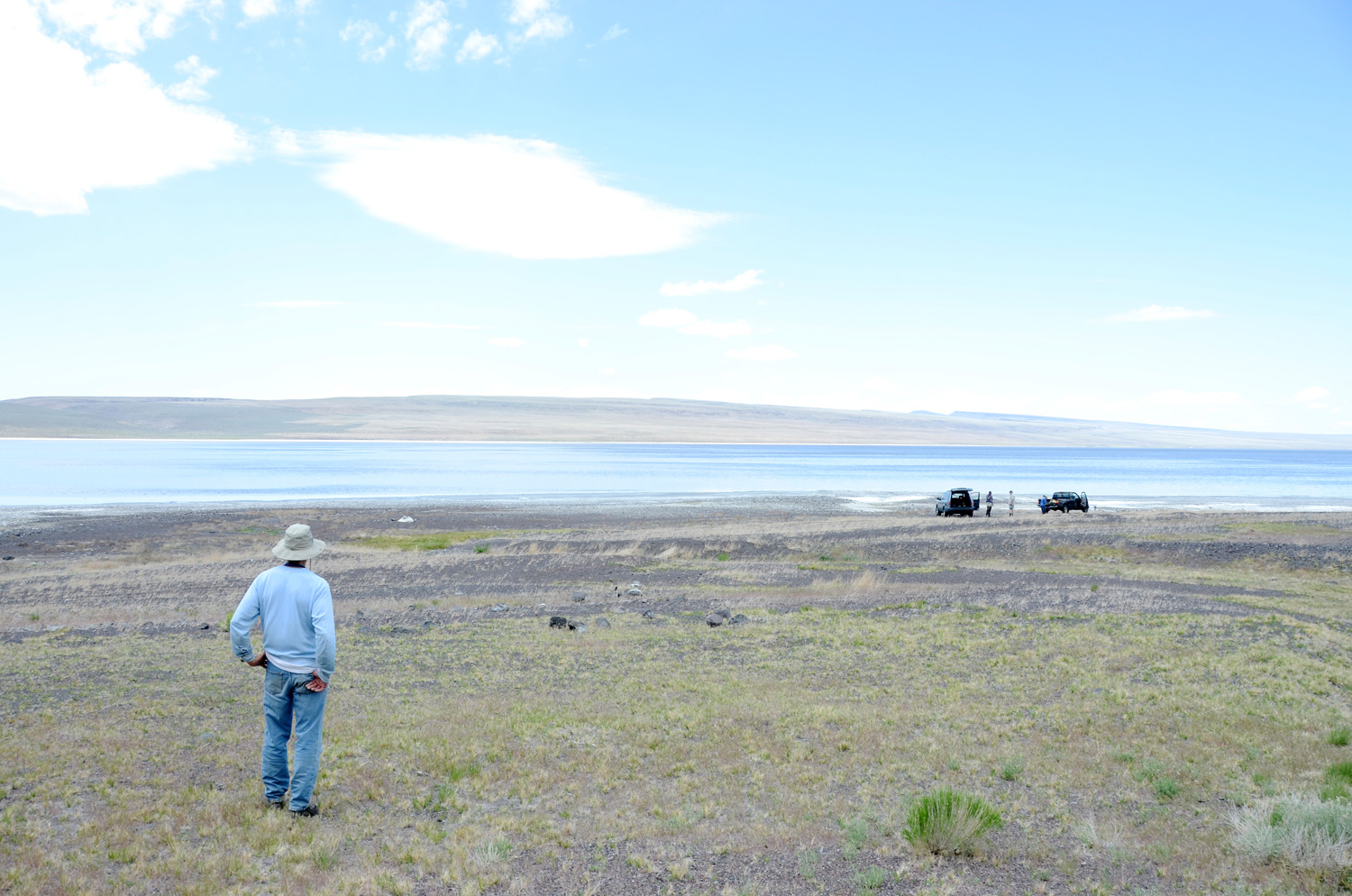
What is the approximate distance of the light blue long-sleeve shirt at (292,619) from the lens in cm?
686

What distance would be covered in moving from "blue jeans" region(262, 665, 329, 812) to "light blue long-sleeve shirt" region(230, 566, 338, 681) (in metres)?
0.20

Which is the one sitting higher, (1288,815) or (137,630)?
(1288,815)

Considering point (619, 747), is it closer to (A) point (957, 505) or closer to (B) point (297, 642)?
(B) point (297, 642)

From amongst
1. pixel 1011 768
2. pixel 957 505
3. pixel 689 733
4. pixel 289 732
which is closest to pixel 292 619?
pixel 289 732

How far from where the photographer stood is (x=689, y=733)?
33.4ft

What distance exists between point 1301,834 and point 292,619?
7704mm

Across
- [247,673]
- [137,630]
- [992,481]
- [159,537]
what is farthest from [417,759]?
[992,481]

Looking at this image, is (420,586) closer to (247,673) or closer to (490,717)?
(247,673)

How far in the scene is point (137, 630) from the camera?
59.8 feet

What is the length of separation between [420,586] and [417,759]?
17.0 metres

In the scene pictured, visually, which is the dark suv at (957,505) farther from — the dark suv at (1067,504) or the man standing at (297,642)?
the man standing at (297,642)

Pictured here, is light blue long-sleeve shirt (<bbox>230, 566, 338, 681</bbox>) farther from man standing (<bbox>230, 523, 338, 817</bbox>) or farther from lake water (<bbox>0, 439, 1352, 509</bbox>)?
lake water (<bbox>0, 439, 1352, 509</bbox>)

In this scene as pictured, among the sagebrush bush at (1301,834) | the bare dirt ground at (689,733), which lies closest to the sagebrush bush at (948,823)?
the bare dirt ground at (689,733)

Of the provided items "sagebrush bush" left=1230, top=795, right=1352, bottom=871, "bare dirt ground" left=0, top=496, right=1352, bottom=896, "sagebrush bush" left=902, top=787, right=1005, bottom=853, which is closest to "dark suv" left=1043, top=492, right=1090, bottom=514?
"bare dirt ground" left=0, top=496, right=1352, bottom=896
